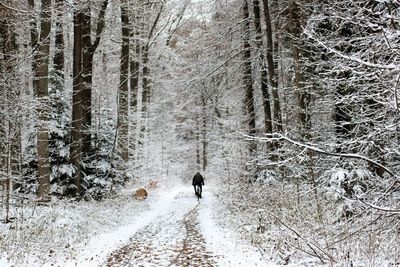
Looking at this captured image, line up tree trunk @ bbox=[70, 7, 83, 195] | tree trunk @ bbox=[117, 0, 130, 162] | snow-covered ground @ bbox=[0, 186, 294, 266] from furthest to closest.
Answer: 1. tree trunk @ bbox=[117, 0, 130, 162]
2. tree trunk @ bbox=[70, 7, 83, 195]
3. snow-covered ground @ bbox=[0, 186, 294, 266]

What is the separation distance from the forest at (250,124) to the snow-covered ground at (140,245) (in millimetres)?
116

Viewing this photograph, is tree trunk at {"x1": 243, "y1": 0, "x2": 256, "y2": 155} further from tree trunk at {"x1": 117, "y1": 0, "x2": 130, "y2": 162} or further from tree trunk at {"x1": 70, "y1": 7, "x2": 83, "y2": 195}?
tree trunk at {"x1": 70, "y1": 7, "x2": 83, "y2": 195}

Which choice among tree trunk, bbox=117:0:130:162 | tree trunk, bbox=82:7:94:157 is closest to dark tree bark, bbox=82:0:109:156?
tree trunk, bbox=82:7:94:157

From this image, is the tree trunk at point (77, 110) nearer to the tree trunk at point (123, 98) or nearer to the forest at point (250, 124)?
the forest at point (250, 124)

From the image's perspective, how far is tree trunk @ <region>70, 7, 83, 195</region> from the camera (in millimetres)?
14070

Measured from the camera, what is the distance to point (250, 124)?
60.0ft

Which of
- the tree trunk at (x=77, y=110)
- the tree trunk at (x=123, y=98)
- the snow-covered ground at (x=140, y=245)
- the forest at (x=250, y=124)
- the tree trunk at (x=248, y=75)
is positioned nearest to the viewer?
the forest at (x=250, y=124)

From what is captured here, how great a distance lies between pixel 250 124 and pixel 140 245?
10474 millimetres

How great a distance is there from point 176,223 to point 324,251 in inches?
296

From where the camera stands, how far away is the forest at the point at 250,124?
5773mm

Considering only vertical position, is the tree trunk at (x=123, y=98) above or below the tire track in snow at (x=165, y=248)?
above

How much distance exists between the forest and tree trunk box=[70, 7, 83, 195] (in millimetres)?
54

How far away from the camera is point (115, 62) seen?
26.6 meters

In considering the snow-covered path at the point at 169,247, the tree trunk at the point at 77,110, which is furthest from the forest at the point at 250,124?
the snow-covered path at the point at 169,247
